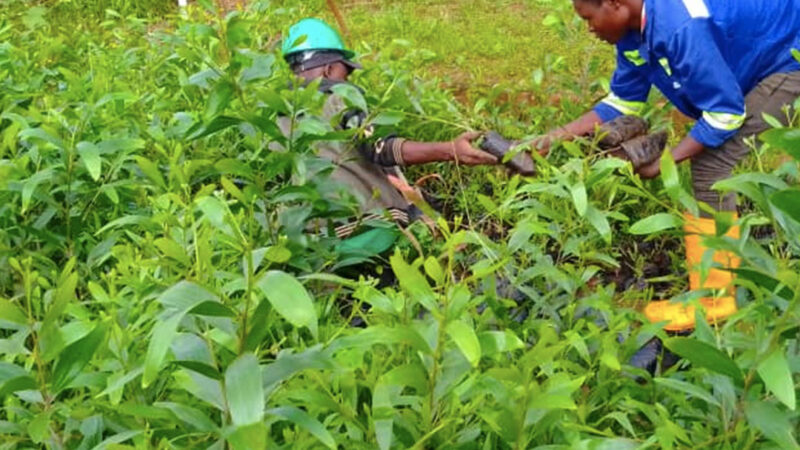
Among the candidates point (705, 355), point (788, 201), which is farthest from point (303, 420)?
point (788, 201)

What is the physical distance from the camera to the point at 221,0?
6.16m

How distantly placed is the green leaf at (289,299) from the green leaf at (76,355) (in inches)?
13.8

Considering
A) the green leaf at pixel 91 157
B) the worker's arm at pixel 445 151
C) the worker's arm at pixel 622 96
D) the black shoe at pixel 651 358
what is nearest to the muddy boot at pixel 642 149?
the worker's arm at pixel 622 96

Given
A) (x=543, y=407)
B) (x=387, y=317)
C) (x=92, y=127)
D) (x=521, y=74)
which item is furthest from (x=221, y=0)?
(x=543, y=407)

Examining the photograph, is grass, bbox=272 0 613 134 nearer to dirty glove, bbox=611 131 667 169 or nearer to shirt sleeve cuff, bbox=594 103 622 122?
shirt sleeve cuff, bbox=594 103 622 122

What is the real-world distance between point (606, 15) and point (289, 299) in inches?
85.2

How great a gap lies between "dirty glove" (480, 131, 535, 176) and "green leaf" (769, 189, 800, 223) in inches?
67.9

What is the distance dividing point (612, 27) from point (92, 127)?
5.43 ft

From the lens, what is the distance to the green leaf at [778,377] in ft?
4.09

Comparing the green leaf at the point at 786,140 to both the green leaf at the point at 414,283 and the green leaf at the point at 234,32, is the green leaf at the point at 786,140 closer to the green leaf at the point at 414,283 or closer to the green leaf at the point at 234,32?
the green leaf at the point at 414,283

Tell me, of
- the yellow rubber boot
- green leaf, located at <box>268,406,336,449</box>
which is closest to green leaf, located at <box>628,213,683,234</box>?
green leaf, located at <box>268,406,336,449</box>

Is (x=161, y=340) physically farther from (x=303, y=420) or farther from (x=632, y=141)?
(x=632, y=141)

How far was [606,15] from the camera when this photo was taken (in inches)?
120

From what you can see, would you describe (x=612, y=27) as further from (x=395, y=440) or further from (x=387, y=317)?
(x=395, y=440)
